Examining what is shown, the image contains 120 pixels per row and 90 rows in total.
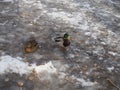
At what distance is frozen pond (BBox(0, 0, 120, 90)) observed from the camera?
12.7ft

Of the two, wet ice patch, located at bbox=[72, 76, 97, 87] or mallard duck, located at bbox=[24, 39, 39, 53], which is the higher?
mallard duck, located at bbox=[24, 39, 39, 53]

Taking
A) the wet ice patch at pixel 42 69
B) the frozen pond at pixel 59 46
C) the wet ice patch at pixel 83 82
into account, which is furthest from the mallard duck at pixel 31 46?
the wet ice patch at pixel 83 82

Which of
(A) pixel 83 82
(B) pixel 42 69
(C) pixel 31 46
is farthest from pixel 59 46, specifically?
(A) pixel 83 82

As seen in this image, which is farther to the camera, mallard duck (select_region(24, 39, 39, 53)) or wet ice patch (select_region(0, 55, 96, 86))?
mallard duck (select_region(24, 39, 39, 53))

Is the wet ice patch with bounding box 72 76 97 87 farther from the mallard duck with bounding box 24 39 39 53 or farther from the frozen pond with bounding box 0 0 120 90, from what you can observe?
the mallard duck with bounding box 24 39 39 53

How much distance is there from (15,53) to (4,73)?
1.99ft

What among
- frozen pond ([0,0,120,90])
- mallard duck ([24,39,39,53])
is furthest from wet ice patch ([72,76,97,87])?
mallard duck ([24,39,39,53])

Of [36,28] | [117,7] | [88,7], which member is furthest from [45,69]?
[117,7]

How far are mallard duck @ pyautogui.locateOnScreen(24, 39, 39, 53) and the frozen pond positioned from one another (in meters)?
0.08

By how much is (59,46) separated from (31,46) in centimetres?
55

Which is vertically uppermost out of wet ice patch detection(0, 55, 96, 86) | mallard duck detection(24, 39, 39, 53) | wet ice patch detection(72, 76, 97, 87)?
mallard duck detection(24, 39, 39, 53)

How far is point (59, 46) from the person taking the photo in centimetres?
467

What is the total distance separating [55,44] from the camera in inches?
186

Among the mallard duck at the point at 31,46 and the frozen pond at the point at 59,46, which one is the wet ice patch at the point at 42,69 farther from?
the mallard duck at the point at 31,46
